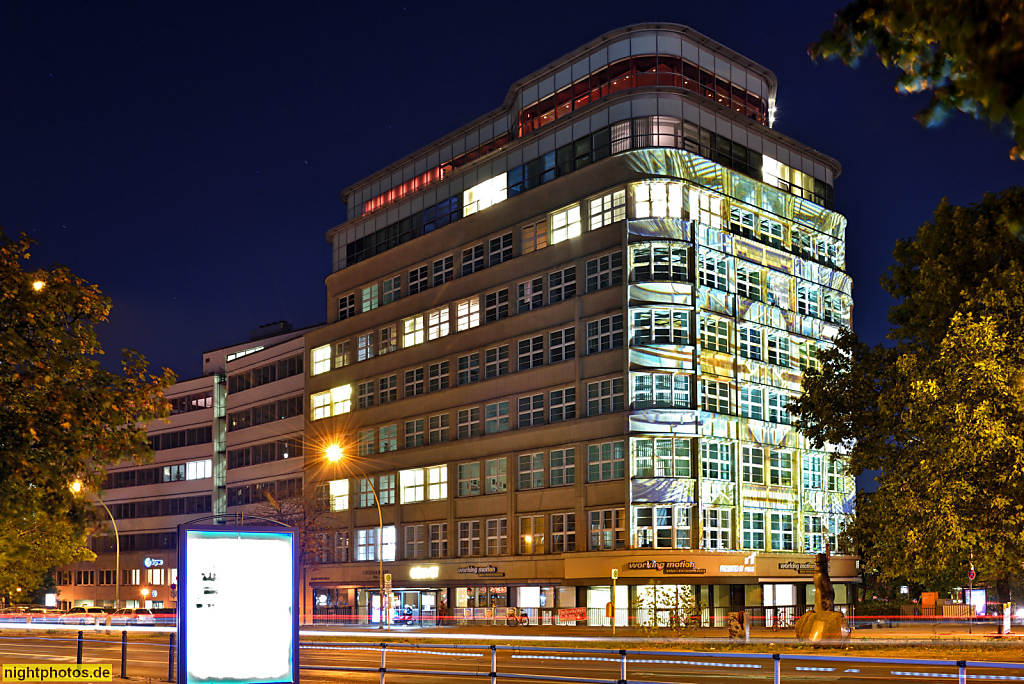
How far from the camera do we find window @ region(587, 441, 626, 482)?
65.1 m

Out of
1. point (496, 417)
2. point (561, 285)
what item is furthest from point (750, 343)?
point (496, 417)

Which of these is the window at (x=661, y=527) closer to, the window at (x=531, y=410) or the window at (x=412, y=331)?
the window at (x=531, y=410)

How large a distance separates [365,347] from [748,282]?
29339 millimetres

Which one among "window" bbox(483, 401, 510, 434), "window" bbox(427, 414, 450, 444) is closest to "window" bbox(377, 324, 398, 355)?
"window" bbox(427, 414, 450, 444)

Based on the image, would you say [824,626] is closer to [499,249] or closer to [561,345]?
[561,345]

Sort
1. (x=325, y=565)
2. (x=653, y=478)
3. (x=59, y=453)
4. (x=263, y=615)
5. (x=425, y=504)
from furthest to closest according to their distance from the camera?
1. (x=325, y=565)
2. (x=425, y=504)
3. (x=653, y=478)
4. (x=59, y=453)
5. (x=263, y=615)

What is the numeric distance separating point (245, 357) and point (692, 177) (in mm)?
49549

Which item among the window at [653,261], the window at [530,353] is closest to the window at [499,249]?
the window at [530,353]

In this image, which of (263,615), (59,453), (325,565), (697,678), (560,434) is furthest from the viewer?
(325,565)

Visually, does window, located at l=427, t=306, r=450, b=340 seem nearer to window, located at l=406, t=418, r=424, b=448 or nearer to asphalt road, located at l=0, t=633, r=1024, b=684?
window, located at l=406, t=418, r=424, b=448

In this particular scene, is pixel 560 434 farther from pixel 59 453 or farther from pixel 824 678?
pixel 59 453

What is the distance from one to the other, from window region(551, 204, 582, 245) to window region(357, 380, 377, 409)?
67.7 ft

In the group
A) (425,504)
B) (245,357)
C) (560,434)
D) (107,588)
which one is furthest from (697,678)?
(107,588)

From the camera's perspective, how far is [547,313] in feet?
231
